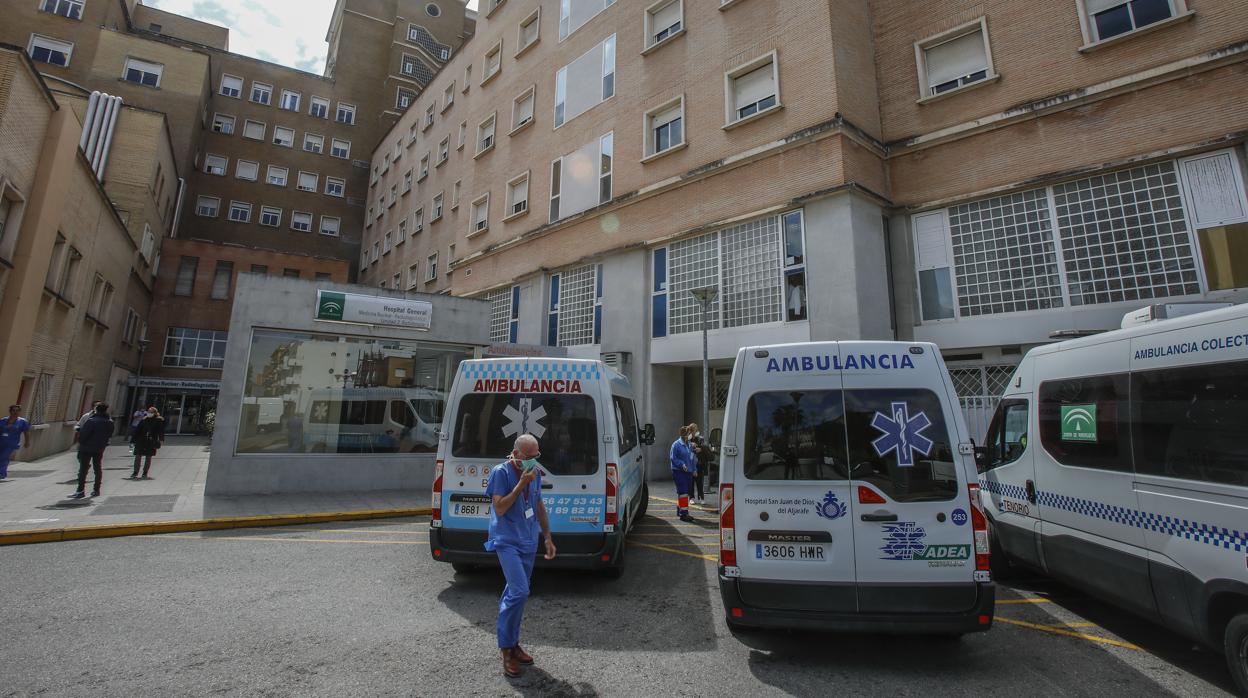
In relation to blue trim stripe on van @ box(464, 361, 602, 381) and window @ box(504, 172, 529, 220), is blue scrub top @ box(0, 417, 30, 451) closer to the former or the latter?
blue trim stripe on van @ box(464, 361, 602, 381)

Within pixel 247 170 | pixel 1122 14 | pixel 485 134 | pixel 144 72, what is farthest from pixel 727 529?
pixel 247 170

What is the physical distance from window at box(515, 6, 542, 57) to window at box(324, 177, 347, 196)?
2580 centimetres

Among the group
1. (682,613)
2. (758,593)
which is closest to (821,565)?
(758,593)

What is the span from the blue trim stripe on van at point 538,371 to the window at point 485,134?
69.2 ft

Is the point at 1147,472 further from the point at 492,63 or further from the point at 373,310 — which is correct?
the point at 492,63

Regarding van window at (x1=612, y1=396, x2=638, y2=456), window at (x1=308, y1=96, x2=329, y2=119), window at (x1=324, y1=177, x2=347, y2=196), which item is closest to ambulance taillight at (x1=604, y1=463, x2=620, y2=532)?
van window at (x1=612, y1=396, x2=638, y2=456)

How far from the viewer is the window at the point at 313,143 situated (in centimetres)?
4278

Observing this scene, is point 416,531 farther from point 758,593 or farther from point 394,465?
point 758,593

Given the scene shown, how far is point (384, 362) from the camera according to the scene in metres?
12.4

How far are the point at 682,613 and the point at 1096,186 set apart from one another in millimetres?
12052

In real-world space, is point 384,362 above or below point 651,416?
above

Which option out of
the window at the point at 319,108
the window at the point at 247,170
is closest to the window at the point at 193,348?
the window at the point at 247,170

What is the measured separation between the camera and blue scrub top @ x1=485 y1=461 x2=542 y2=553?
162 inches

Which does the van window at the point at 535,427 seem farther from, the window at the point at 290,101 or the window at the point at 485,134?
the window at the point at 290,101
